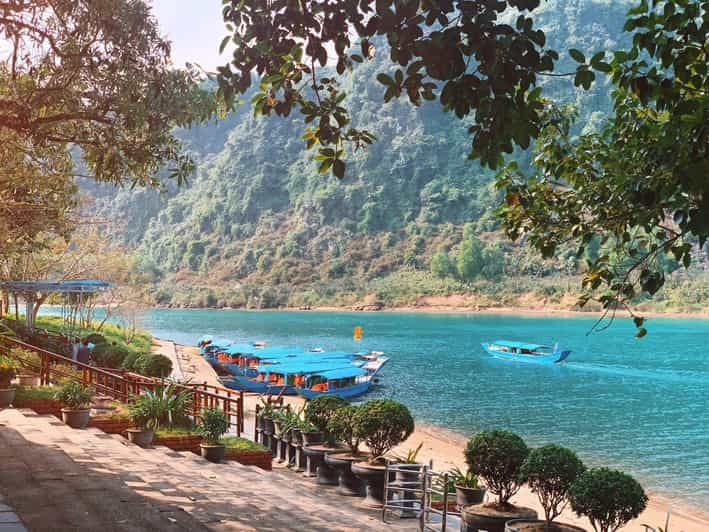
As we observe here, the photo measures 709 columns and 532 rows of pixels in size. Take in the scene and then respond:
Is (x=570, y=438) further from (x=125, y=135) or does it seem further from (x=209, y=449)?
(x=125, y=135)

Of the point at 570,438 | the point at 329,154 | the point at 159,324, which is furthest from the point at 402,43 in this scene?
the point at 159,324

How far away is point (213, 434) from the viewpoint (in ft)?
33.9

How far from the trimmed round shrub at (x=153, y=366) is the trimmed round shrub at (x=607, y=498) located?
46.2 ft

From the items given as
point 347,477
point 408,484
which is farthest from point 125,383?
point 408,484

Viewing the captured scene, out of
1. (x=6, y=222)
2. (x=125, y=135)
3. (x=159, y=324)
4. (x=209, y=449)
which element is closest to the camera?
(x=125, y=135)

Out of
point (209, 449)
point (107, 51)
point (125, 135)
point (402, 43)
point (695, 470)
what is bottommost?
point (695, 470)

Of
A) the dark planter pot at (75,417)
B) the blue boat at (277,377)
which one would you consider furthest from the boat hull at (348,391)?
the dark planter pot at (75,417)

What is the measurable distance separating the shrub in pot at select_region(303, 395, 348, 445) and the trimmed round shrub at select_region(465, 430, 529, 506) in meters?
3.31

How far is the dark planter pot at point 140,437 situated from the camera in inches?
406

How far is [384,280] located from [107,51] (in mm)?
121996

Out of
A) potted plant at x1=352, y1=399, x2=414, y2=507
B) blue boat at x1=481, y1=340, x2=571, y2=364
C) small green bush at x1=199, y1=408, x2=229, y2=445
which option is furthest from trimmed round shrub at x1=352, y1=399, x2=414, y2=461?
blue boat at x1=481, y1=340, x2=571, y2=364

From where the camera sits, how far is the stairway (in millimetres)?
5219

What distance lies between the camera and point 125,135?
744 centimetres

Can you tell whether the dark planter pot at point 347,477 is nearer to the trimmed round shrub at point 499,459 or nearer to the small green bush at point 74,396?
the trimmed round shrub at point 499,459
